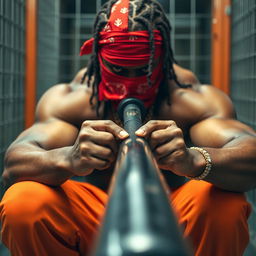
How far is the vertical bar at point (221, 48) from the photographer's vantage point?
6.19 ft

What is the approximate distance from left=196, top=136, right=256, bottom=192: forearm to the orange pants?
1.6 inches

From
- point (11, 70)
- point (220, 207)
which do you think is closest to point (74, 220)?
point (220, 207)

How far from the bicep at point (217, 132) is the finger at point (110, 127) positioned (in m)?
0.41

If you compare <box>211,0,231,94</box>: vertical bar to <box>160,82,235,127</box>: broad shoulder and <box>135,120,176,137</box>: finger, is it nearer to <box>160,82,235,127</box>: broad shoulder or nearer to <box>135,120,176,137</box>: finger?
<box>160,82,235,127</box>: broad shoulder

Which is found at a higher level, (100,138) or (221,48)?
(221,48)

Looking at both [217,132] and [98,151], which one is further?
[217,132]

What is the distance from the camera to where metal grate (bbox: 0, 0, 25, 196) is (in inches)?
55.9

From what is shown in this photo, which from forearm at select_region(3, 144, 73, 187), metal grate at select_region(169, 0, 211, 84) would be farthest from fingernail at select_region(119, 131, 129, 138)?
metal grate at select_region(169, 0, 211, 84)

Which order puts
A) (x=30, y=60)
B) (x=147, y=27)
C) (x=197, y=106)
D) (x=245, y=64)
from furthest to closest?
(x=30, y=60), (x=245, y=64), (x=197, y=106), (x=147, y=27)

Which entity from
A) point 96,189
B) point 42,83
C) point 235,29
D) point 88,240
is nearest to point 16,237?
point 88,240

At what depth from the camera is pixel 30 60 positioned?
1.83m

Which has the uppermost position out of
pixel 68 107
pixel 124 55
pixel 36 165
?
pixel 124 55

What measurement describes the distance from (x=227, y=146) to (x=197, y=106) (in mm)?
265

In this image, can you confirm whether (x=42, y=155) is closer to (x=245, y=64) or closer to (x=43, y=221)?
(x=43, y=221)
